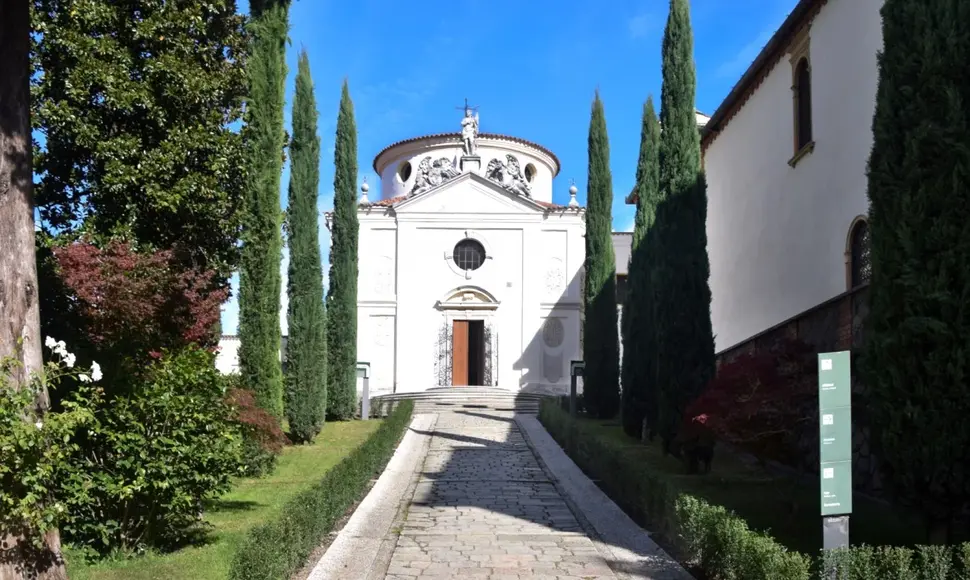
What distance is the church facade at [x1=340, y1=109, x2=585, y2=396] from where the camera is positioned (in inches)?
1293

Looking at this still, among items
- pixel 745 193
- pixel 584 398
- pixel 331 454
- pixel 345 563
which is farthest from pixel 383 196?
pixel 345 563

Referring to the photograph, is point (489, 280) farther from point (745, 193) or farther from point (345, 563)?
point (345, 563)

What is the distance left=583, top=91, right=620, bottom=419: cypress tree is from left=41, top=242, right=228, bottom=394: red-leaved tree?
1419 cm

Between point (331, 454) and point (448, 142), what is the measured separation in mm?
22630

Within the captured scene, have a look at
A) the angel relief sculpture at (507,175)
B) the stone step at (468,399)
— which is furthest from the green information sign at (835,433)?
the angel relief sculpture at (507,175)

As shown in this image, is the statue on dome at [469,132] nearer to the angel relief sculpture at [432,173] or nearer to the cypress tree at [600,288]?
the angel relief sculpture at [432,173]

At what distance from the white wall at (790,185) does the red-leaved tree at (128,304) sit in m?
9.80

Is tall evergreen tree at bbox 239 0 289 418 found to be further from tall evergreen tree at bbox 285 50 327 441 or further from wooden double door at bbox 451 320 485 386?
wooden double door at bbox 451 320 485 386

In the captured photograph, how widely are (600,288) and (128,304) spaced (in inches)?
647

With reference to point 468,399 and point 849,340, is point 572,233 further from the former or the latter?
point 849,340

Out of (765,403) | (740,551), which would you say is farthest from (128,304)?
(765,403)

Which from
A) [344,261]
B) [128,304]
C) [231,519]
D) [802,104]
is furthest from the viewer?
[344,261]

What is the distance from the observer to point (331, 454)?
53.9 ft

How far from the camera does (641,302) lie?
19.9 meters
